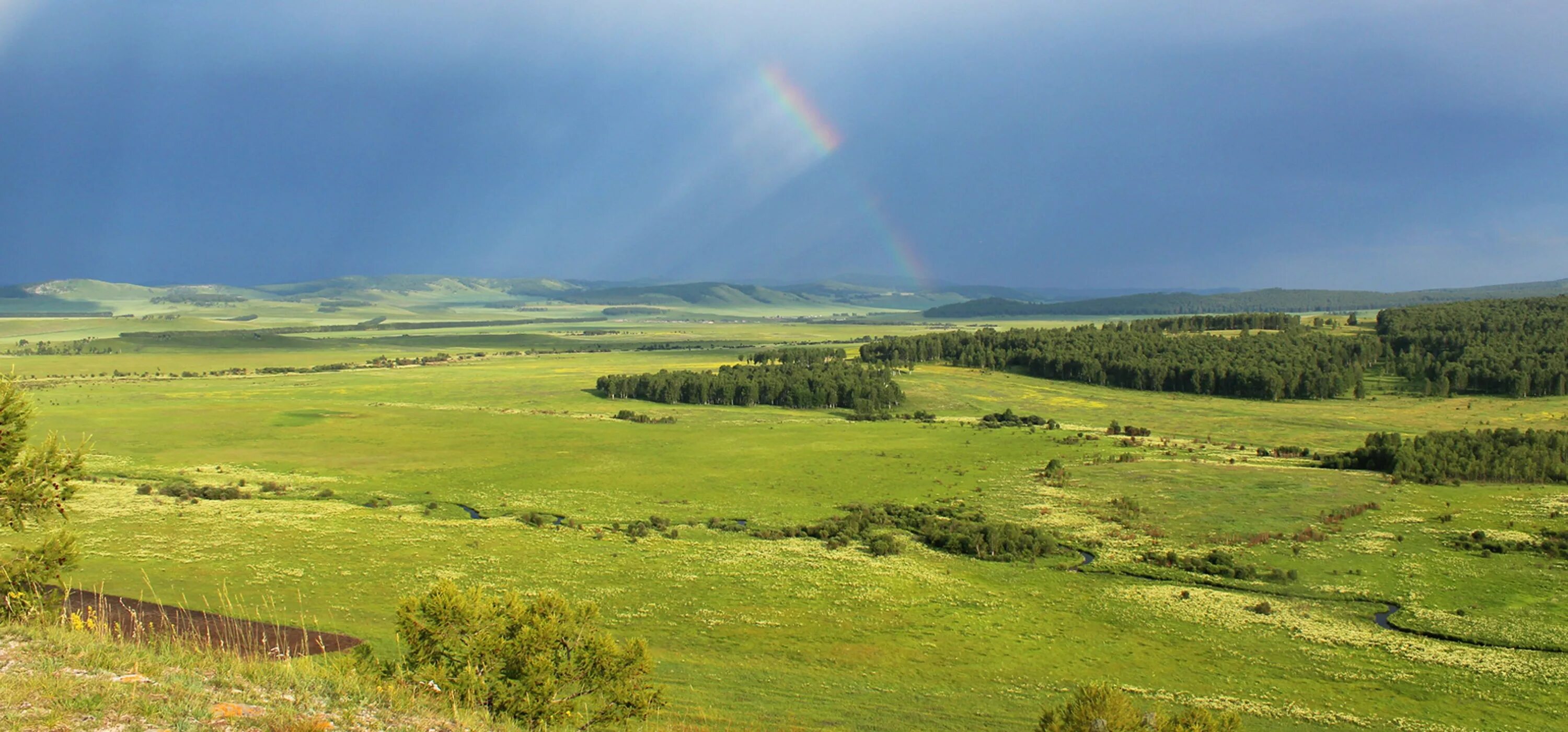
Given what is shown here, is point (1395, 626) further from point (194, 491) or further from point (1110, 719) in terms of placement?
point (194, 491)

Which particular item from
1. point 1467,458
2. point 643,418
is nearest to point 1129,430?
point 1467,458

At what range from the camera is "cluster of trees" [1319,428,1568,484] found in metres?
59.4

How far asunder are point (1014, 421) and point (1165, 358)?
48309 mm

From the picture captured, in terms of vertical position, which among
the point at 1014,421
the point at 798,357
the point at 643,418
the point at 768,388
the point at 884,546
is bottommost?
the point at 884,546

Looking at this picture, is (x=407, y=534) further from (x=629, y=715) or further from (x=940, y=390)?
(x=940, y=390)

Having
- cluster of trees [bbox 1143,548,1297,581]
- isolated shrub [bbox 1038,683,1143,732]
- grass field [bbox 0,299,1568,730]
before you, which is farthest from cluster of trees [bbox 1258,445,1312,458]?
isolated shrub [bbox 1038,683,1143,732]

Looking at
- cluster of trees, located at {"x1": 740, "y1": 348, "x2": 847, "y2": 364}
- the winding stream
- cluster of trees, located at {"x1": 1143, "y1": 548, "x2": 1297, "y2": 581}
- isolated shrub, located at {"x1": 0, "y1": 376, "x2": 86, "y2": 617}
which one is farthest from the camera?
cluster of trees, located at {"x1": 740, "y1": 348, "x2": 847, "y2": 364}

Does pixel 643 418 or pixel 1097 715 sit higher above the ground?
pixel 1097 715

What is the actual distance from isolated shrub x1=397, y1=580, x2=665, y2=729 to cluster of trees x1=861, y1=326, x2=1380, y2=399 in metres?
112

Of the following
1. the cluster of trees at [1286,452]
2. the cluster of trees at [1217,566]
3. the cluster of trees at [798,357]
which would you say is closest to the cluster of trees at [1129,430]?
the cluster of trees at [1286,452]

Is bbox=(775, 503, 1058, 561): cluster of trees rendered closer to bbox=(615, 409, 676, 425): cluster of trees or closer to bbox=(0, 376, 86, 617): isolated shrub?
bbox=(0, 376, 86, 617): isolated shrub

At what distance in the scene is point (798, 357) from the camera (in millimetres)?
149625

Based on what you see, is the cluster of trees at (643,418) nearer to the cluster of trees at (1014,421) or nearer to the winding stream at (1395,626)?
the cluster of trees at (1014,421)

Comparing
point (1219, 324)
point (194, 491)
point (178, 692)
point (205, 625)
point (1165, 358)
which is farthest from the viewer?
point (1219, 324)
